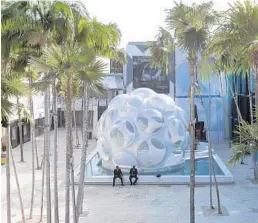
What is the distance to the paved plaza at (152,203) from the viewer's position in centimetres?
1559

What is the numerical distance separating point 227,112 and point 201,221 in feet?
86.3

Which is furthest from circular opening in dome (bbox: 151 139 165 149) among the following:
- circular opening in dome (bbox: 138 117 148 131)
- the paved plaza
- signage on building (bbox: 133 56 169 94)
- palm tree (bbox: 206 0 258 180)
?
signage on building (bbox: 133 56 169 94)

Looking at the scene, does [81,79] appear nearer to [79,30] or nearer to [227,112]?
[79,30]

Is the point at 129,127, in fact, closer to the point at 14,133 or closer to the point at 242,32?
the point at 242,32

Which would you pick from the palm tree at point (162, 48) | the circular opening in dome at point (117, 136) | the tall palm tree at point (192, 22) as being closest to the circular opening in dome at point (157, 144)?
the circular opening in dome at point (117, 136)

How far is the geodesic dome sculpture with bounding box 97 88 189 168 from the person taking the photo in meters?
22.8

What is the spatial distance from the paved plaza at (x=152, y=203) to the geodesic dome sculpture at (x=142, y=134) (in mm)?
2417

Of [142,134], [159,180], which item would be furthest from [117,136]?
[159,180]

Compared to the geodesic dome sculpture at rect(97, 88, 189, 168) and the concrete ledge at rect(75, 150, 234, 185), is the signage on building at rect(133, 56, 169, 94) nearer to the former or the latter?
the geodesic dome sculpture at rect(97, 88, 189, 168)

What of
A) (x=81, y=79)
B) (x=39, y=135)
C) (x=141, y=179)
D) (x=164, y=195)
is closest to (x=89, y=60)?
(x=81, y=79)

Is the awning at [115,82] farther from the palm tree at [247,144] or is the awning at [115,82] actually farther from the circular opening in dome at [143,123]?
the palm tree at [247,144]

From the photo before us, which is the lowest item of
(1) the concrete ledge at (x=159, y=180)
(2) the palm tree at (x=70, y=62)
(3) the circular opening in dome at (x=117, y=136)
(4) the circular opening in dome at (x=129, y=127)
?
(1) the concrete ledge at (x=159, y=180)

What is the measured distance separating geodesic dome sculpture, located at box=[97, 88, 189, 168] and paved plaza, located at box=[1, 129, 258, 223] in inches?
95.1

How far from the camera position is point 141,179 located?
2134cm
